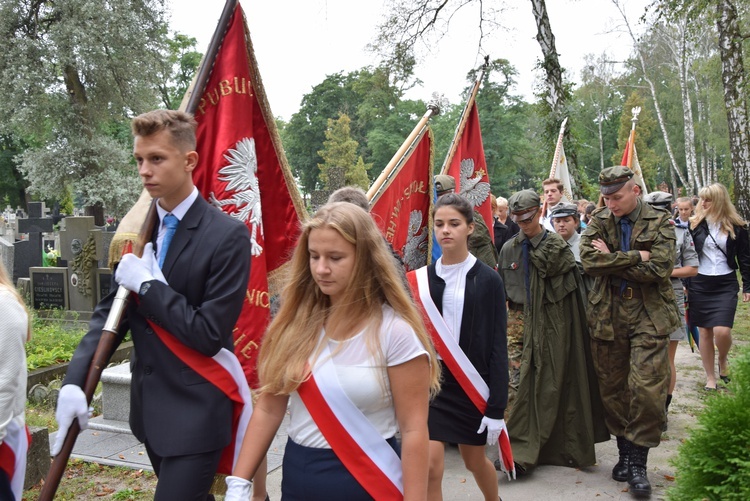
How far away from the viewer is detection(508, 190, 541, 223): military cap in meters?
4.84

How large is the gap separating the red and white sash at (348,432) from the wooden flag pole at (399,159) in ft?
11.1

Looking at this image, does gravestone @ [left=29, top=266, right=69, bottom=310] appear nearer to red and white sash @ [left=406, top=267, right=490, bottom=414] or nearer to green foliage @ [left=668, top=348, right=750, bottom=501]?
red and white sash @ [left=406, top=267, right=490, bottom=414]

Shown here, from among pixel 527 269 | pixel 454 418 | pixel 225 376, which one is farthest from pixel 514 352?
pixel 225 376

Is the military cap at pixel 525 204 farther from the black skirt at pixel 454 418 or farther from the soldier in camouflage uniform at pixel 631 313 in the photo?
the black skirt at pixel 454 418

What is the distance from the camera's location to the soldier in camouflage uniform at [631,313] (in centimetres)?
462

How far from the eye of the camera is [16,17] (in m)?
20.6

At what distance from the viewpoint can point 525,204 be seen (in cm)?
485

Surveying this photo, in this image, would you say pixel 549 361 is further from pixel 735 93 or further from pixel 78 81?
pixel 78 81

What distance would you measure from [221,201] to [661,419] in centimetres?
319

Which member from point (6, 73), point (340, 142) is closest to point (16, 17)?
point (6, 73)

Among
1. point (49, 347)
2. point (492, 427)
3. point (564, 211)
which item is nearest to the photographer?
point (492, 427)

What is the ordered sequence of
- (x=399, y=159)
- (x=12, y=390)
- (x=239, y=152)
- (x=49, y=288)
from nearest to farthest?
1. (x=12, y=390)
2. (x=239, y=152)
3. (x=399, y=159)
4. (x=49, y=288)

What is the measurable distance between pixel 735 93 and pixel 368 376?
12.2 meters

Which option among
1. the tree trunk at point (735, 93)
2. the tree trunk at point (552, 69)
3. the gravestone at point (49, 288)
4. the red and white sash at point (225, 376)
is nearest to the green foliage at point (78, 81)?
the gravestone at point (49, 288)
